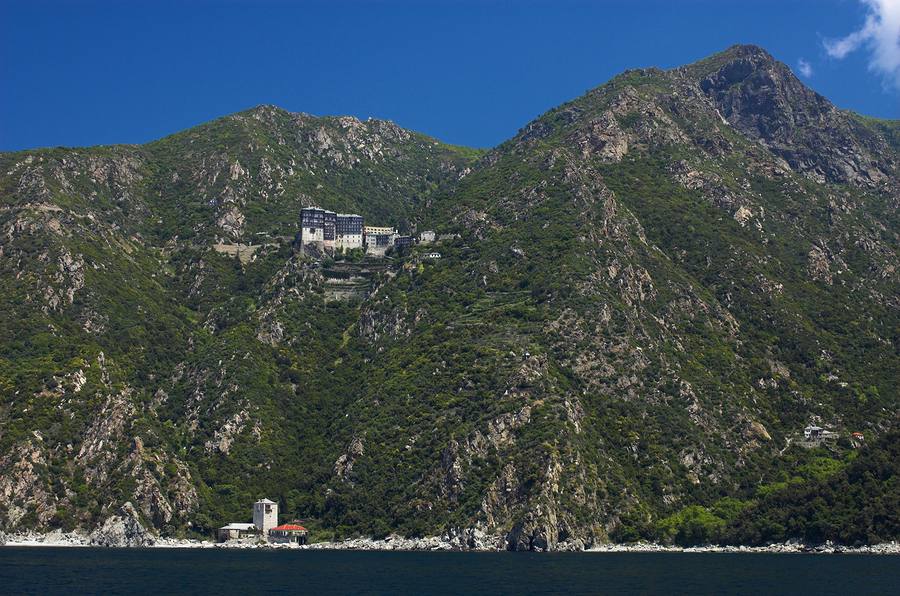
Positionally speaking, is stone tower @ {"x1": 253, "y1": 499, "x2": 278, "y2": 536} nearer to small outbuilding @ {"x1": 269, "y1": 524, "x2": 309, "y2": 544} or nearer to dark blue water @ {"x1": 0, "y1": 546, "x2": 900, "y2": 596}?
small outbuilding @ {"x1": 269, "y1": 524, "x2": 309, "y2": 544}

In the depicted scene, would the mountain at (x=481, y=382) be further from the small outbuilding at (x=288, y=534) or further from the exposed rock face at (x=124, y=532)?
the small outbuilding at (x=288, y=534)

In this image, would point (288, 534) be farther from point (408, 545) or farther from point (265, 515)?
point (408, 545)

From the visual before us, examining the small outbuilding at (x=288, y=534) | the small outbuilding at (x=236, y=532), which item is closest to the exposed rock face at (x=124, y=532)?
the small outbuilding at (x=236, y=532)

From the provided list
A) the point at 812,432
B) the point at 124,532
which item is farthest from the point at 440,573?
the point at 812,432

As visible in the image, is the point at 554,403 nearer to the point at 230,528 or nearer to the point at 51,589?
the point at 230,528

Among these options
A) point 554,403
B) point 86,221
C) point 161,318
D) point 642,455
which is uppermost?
point 86,221

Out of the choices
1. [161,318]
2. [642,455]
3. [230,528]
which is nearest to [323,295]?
[161,318]
